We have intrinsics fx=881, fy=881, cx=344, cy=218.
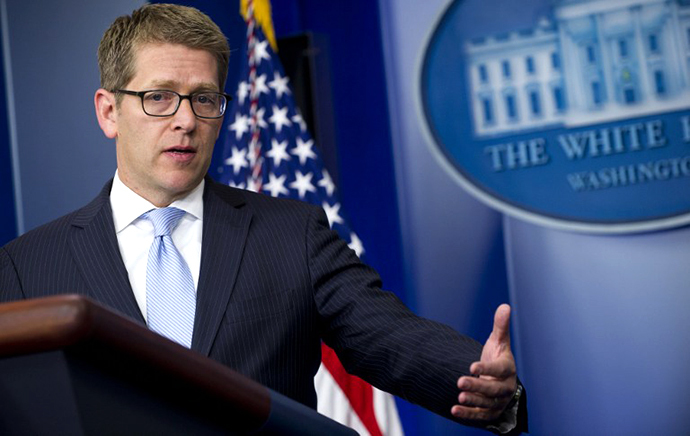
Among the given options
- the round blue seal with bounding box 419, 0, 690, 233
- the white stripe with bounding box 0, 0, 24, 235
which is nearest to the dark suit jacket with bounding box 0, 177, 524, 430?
the white stripe with bounding box 0, 0, 24, 235

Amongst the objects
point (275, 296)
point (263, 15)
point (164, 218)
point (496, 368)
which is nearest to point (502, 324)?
point (496, 368)

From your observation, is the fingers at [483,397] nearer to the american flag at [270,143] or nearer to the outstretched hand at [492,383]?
the outstretched hand at [492,383]

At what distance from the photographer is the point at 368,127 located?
404 cm

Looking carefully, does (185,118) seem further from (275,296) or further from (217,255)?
(275,296)

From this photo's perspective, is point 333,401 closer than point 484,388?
No

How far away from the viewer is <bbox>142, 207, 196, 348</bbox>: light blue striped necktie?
1590 millimetres

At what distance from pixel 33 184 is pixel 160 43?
1.83 m

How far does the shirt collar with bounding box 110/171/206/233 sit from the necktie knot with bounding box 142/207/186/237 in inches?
0.6

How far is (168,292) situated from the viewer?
162 centimetres

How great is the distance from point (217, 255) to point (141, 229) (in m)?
0.18

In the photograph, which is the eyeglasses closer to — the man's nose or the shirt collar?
the man's nose

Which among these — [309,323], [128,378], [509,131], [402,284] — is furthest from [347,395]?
[128,378]

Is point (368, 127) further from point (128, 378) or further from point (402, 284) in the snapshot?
point (128, 378)

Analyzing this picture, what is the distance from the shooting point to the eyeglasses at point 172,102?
174 centimetres
